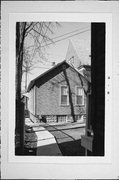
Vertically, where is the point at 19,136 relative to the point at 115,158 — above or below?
above

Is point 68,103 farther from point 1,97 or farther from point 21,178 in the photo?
point 21,178

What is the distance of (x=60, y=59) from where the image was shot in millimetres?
1613

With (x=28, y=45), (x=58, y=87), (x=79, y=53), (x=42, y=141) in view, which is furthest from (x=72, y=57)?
(x=42, y=141)

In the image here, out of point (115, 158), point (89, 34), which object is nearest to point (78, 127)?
point (115, 158)

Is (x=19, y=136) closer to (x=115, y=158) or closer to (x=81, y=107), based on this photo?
(x=81, y=107)

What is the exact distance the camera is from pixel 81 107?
1618mm

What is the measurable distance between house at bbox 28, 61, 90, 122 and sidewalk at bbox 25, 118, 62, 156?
82 mm

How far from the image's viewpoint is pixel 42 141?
5.35 feet

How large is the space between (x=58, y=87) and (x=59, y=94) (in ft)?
0.19

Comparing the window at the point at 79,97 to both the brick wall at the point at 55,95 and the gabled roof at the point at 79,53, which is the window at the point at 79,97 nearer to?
Answer: the brick wall at the point at 55,95

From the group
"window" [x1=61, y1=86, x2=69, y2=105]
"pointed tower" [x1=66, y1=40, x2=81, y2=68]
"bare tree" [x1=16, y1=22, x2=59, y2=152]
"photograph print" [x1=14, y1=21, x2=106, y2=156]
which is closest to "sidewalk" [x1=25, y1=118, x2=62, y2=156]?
"photograph print" [x1=14, y1=21, x2=106, y2=156]

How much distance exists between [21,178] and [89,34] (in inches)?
49.7

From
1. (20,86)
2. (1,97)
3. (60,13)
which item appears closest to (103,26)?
(60,13)

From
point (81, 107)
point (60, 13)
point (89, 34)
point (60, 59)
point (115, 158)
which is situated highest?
point (60, 13)
